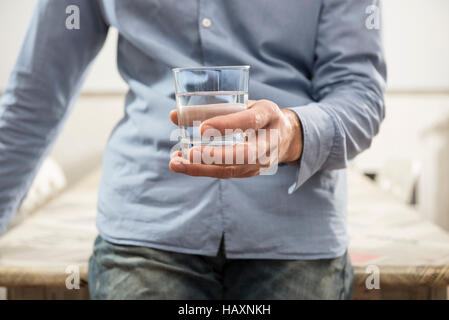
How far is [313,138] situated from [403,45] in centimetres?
316

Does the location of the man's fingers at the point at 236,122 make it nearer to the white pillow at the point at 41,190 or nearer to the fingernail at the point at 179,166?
the fingernail at the point at 179,166

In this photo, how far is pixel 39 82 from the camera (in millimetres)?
803

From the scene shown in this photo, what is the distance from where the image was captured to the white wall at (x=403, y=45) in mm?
3416

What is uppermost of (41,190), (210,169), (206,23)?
(206,23)

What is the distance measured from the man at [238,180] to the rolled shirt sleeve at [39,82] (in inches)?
3.1

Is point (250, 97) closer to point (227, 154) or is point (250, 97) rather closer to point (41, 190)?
point (227, 154)

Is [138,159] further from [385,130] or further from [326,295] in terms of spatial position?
[385,130]

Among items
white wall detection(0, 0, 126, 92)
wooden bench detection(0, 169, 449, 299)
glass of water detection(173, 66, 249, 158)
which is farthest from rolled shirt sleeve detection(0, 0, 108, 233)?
white wall detection(0, 0, 126, 92)

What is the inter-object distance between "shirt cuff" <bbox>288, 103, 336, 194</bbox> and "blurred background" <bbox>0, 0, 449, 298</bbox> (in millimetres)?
2877

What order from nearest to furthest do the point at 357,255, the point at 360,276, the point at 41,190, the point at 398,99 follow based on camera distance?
the point at 360,276
the point at 357,255
the point at 41,190
the point at 398,99

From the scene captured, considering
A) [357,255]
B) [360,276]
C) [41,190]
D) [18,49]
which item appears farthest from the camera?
[18,49]

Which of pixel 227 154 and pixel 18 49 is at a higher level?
pixel 18 49

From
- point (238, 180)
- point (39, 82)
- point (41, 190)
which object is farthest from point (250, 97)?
point (41, 190)
